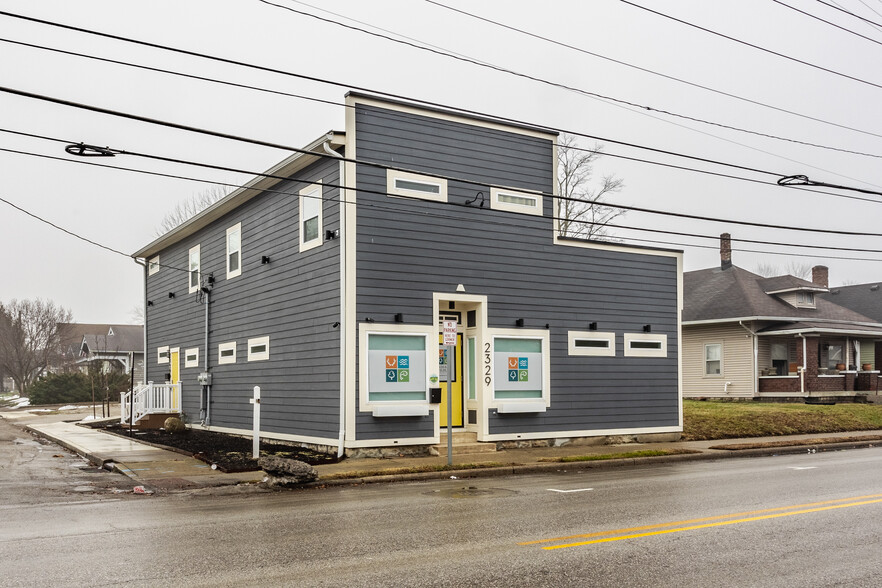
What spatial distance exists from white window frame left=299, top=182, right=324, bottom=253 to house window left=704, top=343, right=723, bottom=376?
24449 millimetres

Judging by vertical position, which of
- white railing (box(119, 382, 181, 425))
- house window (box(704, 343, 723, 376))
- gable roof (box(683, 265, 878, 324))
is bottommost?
white railing (box(119, 382, 181, 425))

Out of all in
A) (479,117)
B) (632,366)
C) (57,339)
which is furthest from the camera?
(57,339)

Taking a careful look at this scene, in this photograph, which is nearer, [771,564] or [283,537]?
[771,564]

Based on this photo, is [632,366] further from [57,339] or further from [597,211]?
[57,339]

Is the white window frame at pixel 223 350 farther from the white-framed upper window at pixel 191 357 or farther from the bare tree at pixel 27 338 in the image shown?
the bare tree at pixel 27 338

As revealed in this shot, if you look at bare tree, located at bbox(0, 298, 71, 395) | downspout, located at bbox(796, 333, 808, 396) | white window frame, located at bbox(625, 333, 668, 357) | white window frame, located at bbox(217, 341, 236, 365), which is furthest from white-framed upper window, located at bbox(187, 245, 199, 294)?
bare tree, located at bbox(0, 298, 71, 395)

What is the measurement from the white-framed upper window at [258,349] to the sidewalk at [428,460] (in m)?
3.27

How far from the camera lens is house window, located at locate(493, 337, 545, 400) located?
1778 cm

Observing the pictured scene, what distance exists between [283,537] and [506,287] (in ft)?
34.6

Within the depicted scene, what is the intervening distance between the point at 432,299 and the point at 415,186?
2461 mm

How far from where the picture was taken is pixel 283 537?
27.0 ft

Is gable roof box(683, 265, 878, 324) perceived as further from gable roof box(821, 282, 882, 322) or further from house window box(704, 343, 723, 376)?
gable roof box(821, 282, 882, 322)

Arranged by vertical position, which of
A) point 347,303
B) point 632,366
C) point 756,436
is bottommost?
point 756,436

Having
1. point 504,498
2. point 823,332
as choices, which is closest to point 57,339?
point 823,332
